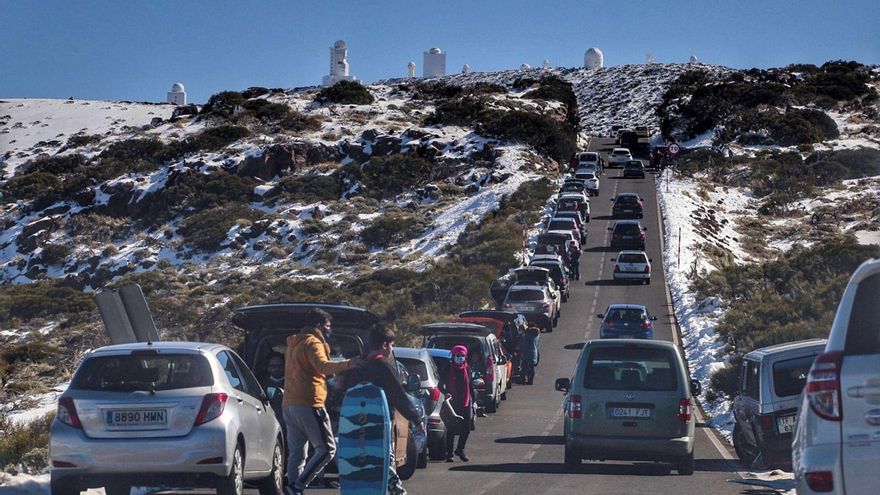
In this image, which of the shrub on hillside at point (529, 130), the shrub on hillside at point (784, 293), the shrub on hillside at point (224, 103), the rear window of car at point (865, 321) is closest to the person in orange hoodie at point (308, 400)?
the rear window of car at point (865, 321)

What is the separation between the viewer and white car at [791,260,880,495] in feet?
19.9

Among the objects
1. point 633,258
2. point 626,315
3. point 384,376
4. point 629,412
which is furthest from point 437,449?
point 633,258

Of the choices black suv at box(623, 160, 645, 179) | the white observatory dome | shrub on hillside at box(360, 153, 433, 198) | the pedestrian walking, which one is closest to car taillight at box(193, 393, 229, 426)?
the pedestrian walking

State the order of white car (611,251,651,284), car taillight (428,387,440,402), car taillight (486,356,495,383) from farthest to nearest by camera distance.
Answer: white car (611,251,651,284)
car taillight (486,356,495,383)
car taillight (428,387,440,402)

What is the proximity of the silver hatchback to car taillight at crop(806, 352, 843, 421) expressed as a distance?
5.60m

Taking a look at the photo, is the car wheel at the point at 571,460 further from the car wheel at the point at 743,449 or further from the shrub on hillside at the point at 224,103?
the shrub on hillside at the point at 224,103

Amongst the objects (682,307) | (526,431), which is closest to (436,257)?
(682,307)

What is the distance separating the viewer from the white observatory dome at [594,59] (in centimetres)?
19138

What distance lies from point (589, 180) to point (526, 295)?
41764mm

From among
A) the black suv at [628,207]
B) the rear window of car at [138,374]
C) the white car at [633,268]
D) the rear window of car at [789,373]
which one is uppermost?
the black suv at [628,207]

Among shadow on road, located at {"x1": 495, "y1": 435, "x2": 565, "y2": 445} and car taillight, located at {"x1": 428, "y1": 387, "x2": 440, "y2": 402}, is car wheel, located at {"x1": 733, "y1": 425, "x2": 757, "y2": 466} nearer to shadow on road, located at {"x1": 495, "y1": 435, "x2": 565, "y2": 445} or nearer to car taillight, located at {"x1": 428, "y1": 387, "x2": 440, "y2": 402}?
shadow on road, located at {"x1": 495, "y1": 435, "x2": 565, "y2": 445}

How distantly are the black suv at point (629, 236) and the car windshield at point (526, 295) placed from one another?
19.0 meters

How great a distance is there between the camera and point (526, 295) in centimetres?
4041

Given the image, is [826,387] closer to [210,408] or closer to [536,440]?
[210,408]
